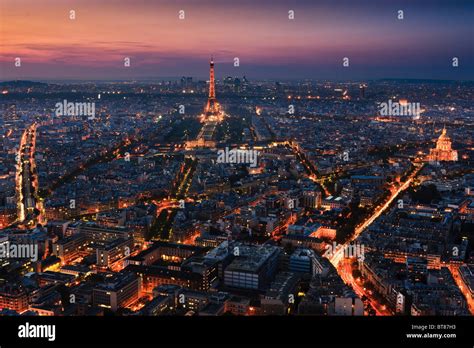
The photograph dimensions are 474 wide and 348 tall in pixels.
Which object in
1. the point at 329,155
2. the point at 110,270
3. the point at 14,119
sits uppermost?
the point at 14,119

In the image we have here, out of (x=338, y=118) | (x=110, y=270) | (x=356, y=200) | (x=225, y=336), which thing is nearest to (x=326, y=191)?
(x=356, y=200)

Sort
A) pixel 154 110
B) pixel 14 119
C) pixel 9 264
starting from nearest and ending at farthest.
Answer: pixel 9 264
pixel 14 119
pixel 154 110

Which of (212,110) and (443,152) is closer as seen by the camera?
(443,152)

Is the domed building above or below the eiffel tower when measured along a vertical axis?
below

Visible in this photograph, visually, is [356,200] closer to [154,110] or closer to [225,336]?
[225,336]

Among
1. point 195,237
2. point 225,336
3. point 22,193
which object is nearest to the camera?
point 225,336

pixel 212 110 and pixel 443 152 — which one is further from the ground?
pixel 212 110

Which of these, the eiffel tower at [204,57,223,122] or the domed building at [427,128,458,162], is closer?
the domed building at [427,128,458,162]

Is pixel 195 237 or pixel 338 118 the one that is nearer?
pixel 195 237

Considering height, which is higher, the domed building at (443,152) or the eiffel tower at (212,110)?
the eiffel tower at (212,110)

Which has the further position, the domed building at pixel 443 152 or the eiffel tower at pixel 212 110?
the eiffel tower at pixel 212 110

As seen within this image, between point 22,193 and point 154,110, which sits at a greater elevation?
point 154,110
